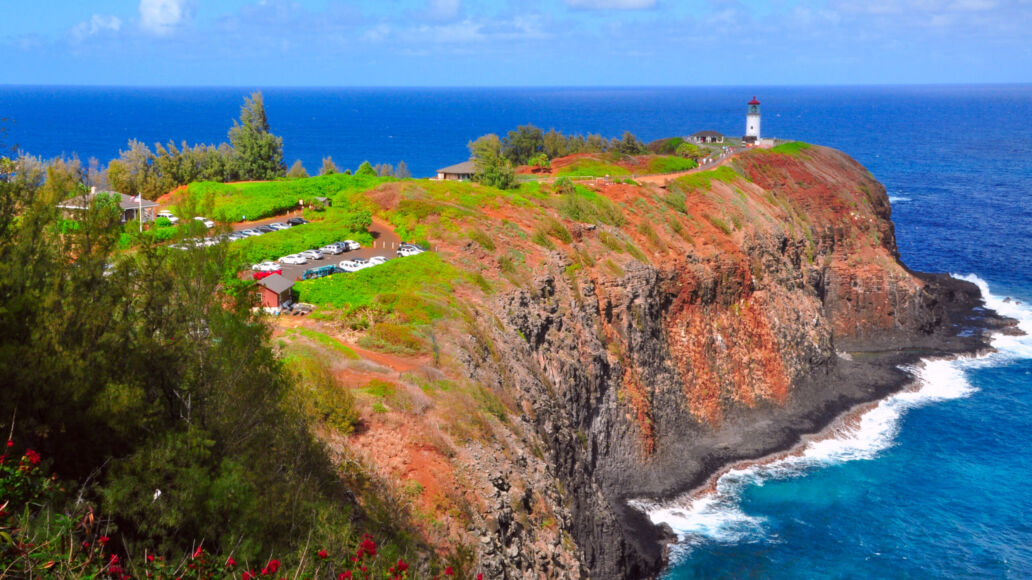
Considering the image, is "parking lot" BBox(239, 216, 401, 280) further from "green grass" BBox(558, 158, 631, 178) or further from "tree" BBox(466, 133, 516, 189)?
"green grass" BBox(558, 158, 631, 178)

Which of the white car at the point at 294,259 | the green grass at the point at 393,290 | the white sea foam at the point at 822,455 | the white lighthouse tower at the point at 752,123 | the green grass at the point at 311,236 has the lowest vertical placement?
the white sea foam at the point at 822,455

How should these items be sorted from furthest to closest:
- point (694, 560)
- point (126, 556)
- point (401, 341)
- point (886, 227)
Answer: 1. point (886, 227)
2. point (694, 560)
3. point (401, 341)
4. point (126, 556)

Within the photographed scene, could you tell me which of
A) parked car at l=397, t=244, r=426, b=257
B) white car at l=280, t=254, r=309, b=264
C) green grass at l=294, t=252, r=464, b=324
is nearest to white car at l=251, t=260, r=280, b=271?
white car at l=280, t=254, r=309, b=264

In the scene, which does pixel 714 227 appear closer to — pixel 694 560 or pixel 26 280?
pixel 694 560

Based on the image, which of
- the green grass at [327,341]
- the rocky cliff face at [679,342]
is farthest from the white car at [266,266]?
the rocky cliff face at [679,342]

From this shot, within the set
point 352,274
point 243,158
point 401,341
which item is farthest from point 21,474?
point 243,158

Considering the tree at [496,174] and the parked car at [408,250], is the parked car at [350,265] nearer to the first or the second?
the parked car at [408,250]
